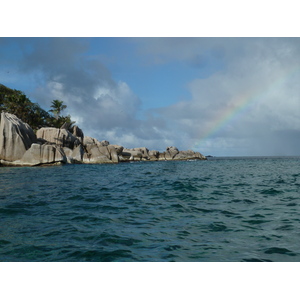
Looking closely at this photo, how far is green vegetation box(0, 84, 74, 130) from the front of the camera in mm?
64062

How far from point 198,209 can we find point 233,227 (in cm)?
253

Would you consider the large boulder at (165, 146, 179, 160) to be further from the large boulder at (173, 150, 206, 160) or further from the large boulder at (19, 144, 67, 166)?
the large boulder at (19, 144, 67, 166)

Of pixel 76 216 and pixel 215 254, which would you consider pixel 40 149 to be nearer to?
pixel 76 216

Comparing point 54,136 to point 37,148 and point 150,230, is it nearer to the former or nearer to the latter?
point 37,148

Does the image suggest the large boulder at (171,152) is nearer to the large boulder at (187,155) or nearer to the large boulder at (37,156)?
the large boulder at (187,155)

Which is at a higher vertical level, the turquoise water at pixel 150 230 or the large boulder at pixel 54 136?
the large boulder at pixel 54 136

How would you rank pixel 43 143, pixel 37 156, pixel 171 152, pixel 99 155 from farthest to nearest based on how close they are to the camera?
pixel 171 152, pixel 99 155, pixel 43 143, pixel 37 156

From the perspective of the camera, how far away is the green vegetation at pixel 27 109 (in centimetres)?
6406

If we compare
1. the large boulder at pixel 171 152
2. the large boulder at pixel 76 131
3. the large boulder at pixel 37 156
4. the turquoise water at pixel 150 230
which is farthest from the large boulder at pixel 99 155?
the large boulder at pixel 171 152

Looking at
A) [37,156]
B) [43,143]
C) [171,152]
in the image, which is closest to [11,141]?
[37,156]

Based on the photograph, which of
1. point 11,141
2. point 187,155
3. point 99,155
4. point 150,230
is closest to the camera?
point 150,230

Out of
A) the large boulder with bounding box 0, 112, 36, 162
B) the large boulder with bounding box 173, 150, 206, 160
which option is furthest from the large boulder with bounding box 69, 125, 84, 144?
the large boulder with bounding box 173, 150, 206, 160

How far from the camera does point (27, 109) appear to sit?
219 feet

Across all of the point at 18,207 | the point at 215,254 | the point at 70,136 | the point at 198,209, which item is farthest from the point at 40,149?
the point at 215,254
